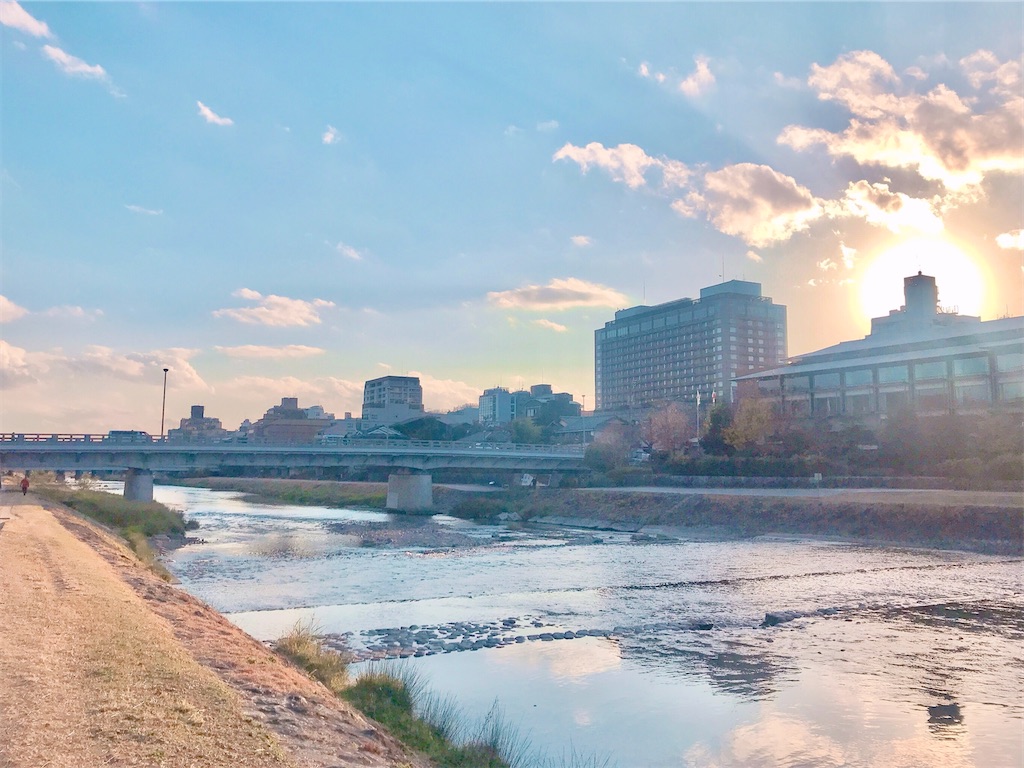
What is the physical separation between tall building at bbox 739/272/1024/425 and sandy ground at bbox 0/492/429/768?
6982 centimetres

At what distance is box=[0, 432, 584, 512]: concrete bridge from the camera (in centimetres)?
6331

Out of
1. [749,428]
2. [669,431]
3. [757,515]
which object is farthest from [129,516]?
[669,431]

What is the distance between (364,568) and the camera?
122 ft

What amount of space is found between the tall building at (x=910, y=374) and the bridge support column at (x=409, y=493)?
41.1 m

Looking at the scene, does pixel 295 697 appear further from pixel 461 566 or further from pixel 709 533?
pixel 709 533

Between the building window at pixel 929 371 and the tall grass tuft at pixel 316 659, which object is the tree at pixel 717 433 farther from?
the tall grass tuft at pixel 316 659

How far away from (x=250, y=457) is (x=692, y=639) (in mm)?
57495

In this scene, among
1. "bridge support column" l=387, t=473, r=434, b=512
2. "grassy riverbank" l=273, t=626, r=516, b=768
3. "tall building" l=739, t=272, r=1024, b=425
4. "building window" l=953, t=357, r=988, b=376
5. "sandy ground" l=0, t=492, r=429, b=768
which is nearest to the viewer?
"sandy ground" l=0, t=492, r=429, b=768

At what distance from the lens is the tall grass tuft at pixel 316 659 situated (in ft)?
49.7

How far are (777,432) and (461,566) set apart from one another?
164ft

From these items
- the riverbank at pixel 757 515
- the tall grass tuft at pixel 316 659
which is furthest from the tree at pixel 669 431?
the tall grass tuft at pixel 316 659

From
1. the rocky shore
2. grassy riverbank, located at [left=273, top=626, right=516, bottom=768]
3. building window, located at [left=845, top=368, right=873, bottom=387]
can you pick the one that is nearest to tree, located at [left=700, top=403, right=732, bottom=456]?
the rocky shore

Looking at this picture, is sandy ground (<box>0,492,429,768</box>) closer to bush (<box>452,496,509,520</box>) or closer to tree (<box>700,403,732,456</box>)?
bush (<box>452,496,509,520</box>)

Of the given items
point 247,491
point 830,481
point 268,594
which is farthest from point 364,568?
point 247,491
